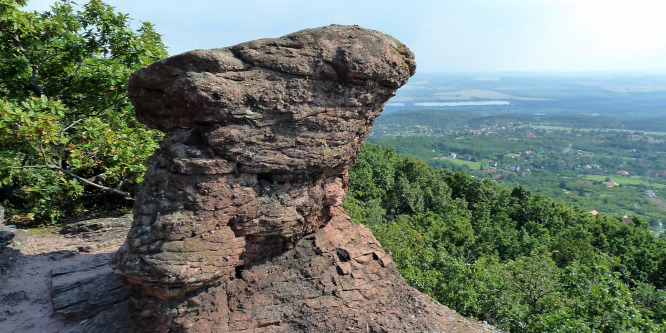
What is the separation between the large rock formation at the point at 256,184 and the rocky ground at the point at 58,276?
269 cm

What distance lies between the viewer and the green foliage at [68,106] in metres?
14.0

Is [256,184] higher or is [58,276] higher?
[256,184]

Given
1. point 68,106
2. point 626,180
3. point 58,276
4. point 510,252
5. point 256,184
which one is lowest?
point 626,180

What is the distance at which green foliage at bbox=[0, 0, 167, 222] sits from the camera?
45.9 ft

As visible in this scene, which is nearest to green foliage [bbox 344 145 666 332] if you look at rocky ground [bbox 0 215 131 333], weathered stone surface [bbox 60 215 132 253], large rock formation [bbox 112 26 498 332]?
large rock formation [bbox 112 26 498 332]

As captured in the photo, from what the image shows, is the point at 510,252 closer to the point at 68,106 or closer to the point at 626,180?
the point at 68,106

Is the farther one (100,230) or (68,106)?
(68,106)

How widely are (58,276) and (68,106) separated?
9773 mm

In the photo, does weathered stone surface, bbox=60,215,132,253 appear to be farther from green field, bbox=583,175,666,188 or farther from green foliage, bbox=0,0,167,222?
green field, bbox=583,175,666,188

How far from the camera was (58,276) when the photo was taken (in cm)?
1111

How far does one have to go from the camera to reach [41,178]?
14773 millimetres

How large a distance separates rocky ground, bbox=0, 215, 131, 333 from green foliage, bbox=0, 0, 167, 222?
156 centimetres

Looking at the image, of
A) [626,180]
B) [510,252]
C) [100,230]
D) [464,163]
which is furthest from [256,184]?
[626,180]

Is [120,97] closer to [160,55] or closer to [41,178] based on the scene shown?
[160,55]
